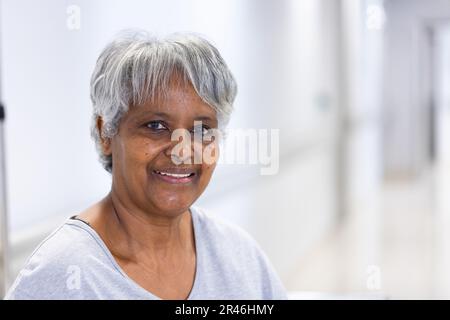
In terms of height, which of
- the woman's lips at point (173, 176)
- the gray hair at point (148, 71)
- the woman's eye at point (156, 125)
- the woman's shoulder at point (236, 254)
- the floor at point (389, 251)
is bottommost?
the floor at point (389, 251)

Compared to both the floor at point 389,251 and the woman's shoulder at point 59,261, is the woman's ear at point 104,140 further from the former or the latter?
the floor at point 389,251

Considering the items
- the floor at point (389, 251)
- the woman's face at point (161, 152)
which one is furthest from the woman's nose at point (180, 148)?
the floor at point (389, 251)

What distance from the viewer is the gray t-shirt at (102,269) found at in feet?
2.29

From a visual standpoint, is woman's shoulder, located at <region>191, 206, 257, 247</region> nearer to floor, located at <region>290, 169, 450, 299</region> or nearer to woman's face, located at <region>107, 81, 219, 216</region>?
woman's face, located at <region>107, 81, 219, 216</region>

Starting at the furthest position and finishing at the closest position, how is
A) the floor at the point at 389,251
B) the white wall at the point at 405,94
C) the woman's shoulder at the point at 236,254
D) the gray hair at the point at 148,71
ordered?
1. the white wall at the point at 405,94
2. the floor at the point at 389,251
3. the woman's shoulder at the point at 236,254
4. the gray hair at the point at 148,71

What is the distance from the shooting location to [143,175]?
0.71m

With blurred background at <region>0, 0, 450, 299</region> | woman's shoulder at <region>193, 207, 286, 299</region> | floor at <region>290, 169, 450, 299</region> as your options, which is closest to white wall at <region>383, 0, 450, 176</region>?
floor at <region>290, 169, 450, 299</region>

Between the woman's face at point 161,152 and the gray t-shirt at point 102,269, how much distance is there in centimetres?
7

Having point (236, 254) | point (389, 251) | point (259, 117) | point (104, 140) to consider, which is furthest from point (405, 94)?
point (104, 140)

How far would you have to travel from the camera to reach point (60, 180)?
976 millimetres

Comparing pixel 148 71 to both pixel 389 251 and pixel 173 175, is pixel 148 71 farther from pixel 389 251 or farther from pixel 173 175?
pixel 389 251

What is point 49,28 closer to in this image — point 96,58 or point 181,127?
point 96,58

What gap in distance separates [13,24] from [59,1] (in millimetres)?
210

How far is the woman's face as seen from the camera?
697 mm
